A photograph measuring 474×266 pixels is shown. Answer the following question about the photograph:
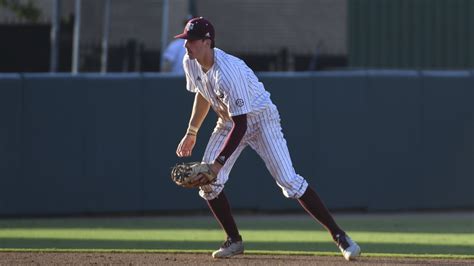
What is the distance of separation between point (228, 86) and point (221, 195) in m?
1.05

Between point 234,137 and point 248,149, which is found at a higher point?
point 234,137

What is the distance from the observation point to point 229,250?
766 centimetres

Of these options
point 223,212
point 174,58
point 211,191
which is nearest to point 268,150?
point 211,191

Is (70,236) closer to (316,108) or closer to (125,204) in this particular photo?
(125,204)

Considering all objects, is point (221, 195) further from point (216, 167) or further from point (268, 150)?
point (216, 167)

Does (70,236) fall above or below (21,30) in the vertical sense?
below

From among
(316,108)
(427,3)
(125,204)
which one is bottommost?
(125,204)

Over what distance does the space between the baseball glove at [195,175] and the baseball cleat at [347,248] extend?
112cm

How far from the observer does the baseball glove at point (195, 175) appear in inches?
272

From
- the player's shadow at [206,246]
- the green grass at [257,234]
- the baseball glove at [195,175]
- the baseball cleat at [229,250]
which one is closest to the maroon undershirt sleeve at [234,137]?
the baseball glove at [195,175]

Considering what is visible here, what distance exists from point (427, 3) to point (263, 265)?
15.0 metres

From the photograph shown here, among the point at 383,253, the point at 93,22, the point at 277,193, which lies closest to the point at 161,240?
the point at 383,253

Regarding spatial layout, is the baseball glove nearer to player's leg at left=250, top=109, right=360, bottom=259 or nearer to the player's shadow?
player's leg at left=250, top=109, right=360, bottom=259

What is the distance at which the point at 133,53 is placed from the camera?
65.2 feet
